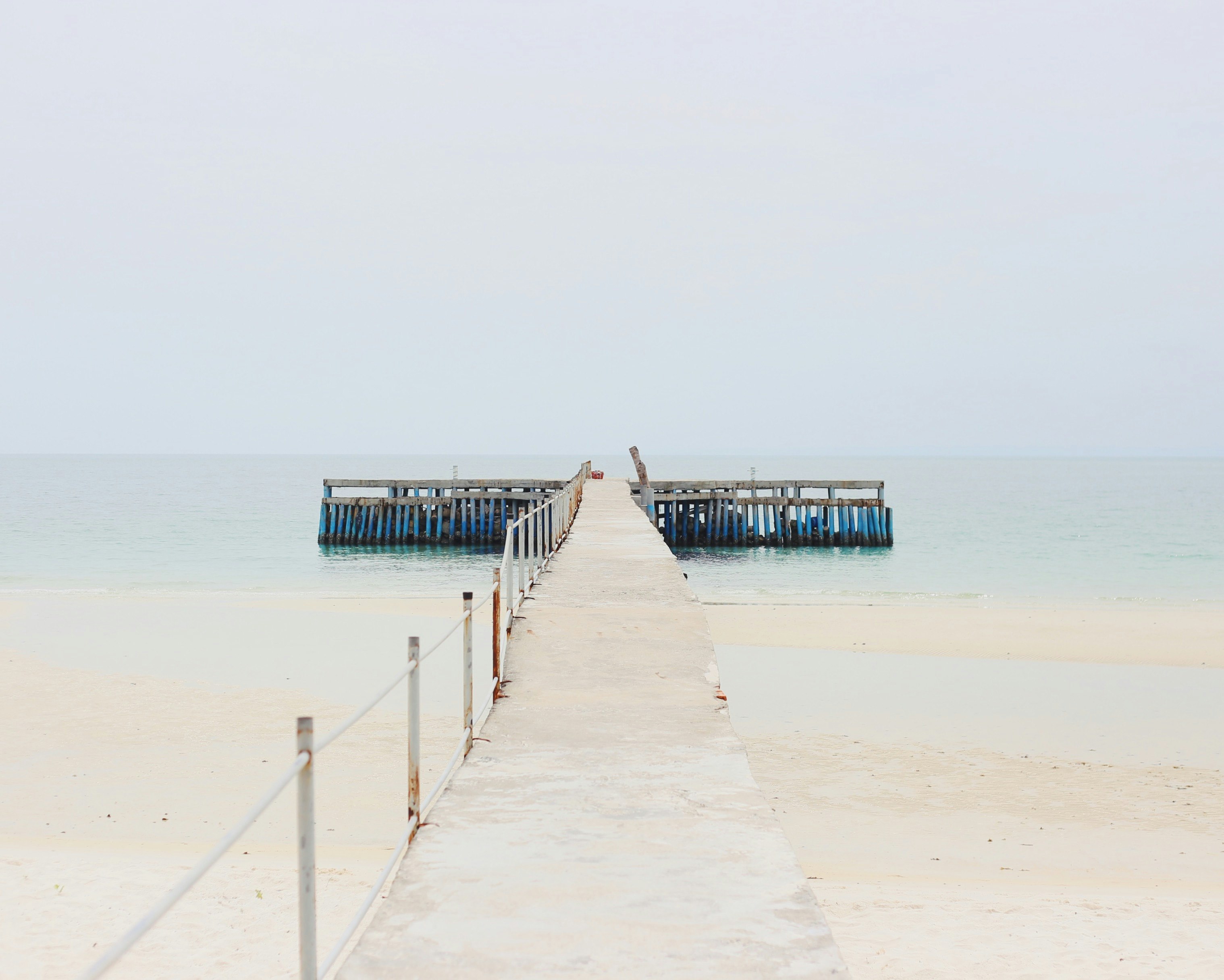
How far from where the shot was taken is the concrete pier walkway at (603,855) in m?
3.48

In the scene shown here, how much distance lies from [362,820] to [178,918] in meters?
2.07

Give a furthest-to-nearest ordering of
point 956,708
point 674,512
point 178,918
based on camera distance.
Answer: point 674,512 < point 956,708 < point 178,918

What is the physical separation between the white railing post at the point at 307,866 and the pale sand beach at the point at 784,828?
269 cm

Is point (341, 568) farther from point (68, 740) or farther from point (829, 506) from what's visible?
point (68, 740)

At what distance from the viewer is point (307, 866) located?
3043 millimetres

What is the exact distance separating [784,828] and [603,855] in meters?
4.06

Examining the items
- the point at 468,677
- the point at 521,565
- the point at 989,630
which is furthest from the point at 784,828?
the point at 989,630

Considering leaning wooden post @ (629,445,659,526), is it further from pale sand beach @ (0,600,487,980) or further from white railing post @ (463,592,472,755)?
white railing post @ (463,592,472,755)

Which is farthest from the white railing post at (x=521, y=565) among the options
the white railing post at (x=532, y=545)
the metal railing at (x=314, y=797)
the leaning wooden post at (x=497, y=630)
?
the leaning wooden post at (x=497, y=630)

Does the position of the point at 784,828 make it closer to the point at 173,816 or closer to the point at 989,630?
the point at 173,816

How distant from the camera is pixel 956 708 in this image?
12.0 metres

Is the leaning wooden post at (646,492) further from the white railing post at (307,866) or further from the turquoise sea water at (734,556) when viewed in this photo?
the white railing post at (307,866)

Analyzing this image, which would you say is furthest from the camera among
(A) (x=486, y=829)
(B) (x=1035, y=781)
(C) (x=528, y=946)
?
(B) (x=1035, y=781)

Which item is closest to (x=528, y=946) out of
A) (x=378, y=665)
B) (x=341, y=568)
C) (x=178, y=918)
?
(x=178, y=918)
